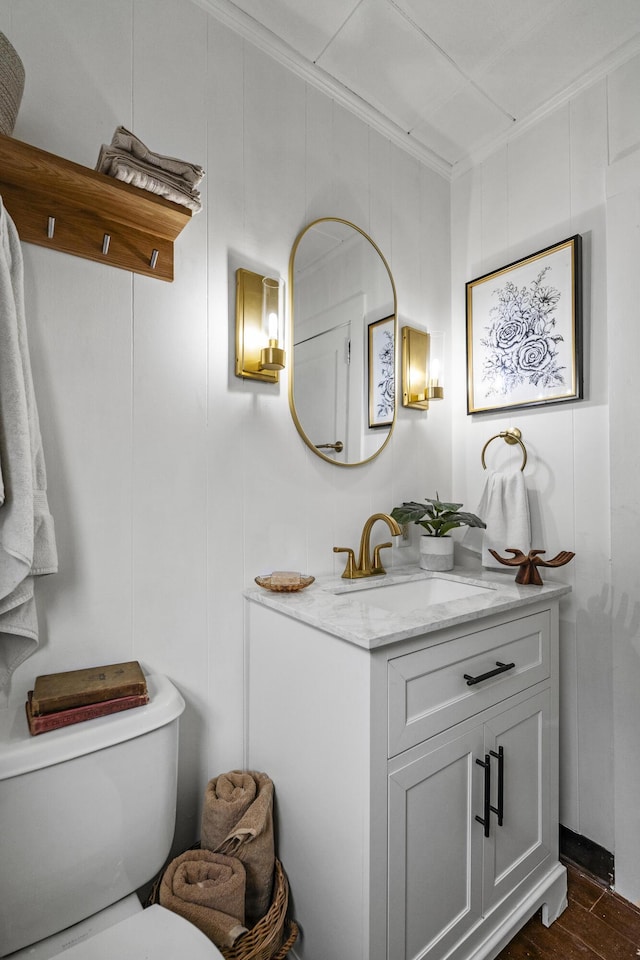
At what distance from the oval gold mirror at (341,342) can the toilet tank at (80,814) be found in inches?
36.1

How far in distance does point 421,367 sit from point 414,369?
0.15 feet

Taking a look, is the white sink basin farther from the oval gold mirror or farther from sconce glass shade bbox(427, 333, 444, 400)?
sconce glass shade bbox(427, 333, 444, 400)

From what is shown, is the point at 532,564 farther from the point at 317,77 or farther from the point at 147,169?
the point at 317,77

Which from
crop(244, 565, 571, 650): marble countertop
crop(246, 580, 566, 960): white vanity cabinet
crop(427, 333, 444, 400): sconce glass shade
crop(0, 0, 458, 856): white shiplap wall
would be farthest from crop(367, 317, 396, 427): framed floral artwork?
crop(246, 580, 566, 960): white vanity cabinet

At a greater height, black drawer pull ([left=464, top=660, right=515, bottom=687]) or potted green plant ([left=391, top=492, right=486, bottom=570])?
potted green plant ([left=391, top=492, right=486, bottom=570])

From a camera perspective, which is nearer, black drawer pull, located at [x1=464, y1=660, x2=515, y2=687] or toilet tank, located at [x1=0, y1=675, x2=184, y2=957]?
toilet tank, located at [x1=0, y1=675, x2=184, y2=957]

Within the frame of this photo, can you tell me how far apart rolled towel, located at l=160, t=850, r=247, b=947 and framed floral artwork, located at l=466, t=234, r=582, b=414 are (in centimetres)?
160

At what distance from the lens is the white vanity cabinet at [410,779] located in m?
0.96

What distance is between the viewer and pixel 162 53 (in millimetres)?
1253

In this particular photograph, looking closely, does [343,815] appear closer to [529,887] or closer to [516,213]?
[529,887]

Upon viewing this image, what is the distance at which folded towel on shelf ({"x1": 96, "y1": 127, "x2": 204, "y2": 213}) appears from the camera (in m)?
1.01

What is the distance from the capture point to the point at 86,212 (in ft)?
3.59

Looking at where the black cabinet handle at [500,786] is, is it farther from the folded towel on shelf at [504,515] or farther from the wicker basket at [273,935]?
the folded towel on shelf at [504,515]

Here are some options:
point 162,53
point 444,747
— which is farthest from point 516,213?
point 444,747
